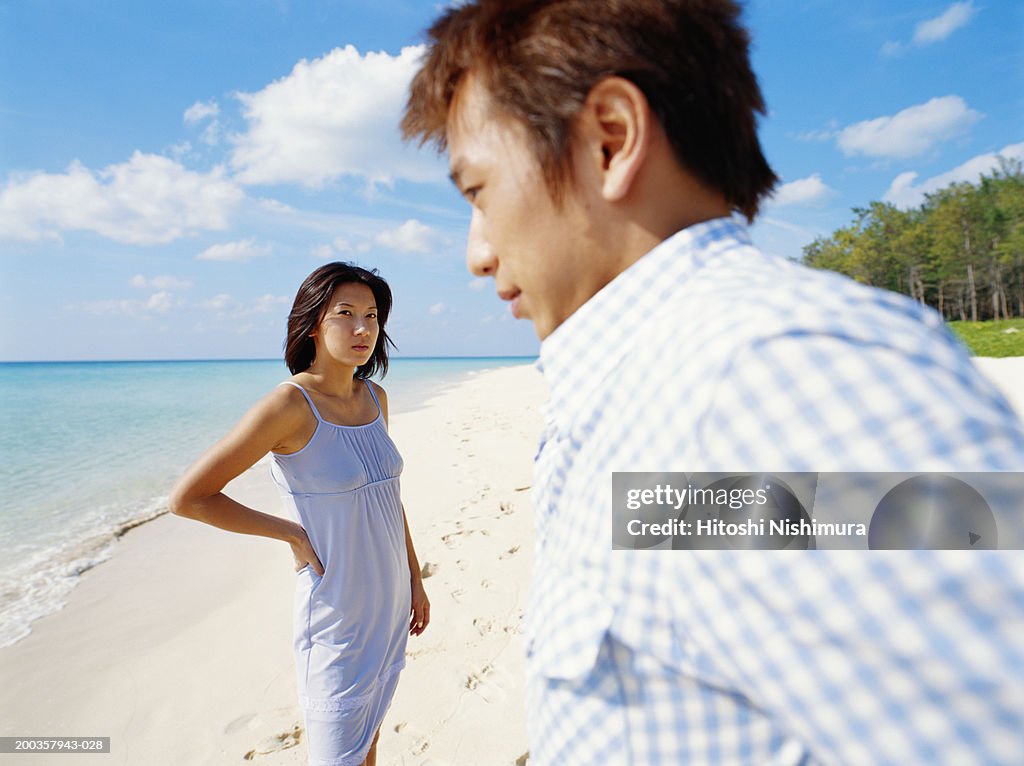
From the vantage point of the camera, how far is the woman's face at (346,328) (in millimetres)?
3201

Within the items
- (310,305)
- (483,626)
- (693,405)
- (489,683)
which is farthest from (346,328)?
(693,405)

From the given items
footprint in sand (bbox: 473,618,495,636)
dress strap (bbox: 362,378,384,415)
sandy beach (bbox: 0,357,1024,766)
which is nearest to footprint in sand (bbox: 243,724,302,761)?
sandy beach (bbox: 0,357,1024,766)

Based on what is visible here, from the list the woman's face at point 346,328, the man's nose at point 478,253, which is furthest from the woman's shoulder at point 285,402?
the man's nose at point 478,253

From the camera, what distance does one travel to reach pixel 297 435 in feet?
9.44

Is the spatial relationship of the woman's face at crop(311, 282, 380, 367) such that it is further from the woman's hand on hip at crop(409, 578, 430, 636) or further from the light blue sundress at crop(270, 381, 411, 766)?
the woman's hand on hip at crop(409, 578, 430, 636)

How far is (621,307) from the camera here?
0.87 metres

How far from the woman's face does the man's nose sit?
2.17 m

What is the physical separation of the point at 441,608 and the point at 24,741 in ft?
9.56

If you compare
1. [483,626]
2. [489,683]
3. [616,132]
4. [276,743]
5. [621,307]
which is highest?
[616,132]

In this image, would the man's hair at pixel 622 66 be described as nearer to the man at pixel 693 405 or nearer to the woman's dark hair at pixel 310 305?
the man at pixel 693 405

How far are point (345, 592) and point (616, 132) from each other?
252cm

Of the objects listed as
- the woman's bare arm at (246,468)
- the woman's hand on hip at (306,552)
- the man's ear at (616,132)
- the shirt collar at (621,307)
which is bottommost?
the woman's hand on hip at (306,552)

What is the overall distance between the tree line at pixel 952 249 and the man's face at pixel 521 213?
4482 centimetres

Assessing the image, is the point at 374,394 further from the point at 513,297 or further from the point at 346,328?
the point at 513,297
